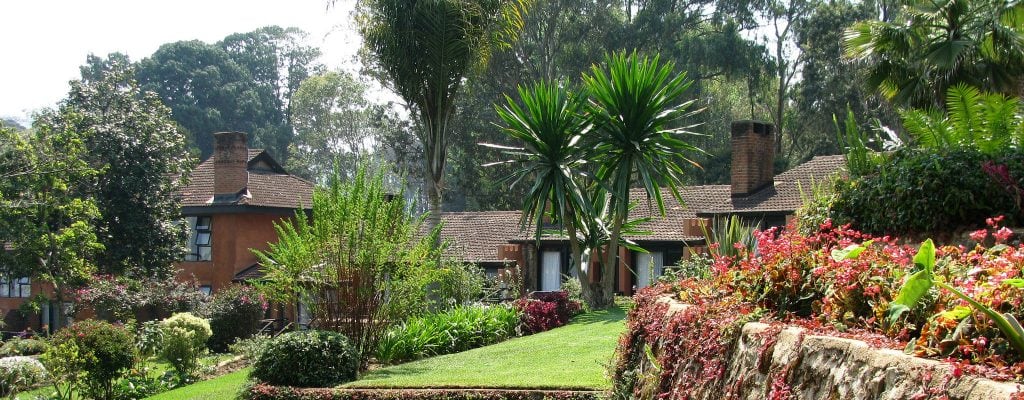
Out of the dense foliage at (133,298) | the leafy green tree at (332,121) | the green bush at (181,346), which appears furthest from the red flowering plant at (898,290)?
the leafy green tree at (332,121)

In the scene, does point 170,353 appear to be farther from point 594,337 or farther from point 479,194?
point 479,194

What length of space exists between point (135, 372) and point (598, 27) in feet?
109

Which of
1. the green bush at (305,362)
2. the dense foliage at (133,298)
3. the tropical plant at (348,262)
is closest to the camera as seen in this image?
the green bush at (305,362)

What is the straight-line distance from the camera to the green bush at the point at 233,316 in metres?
25.5

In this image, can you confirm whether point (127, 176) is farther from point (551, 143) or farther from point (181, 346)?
point (551, 143)

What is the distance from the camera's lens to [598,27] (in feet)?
157

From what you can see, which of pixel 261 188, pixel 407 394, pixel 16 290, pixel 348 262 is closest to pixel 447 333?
pixel 348 262

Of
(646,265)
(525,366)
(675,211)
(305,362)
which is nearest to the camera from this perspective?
(525,366)

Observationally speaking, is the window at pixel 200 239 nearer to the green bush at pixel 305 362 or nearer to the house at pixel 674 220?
the house at pixel 674 220

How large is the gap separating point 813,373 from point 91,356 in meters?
15.6

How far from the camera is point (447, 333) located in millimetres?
18156

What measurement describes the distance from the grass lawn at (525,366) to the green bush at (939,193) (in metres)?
3.52

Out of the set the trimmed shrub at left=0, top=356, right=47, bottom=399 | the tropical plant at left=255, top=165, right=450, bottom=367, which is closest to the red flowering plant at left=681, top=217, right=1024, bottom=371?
the tropical plant at left=255, top=165, right=450, bottom=367

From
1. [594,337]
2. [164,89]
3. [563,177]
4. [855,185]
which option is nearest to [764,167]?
[563,177]
